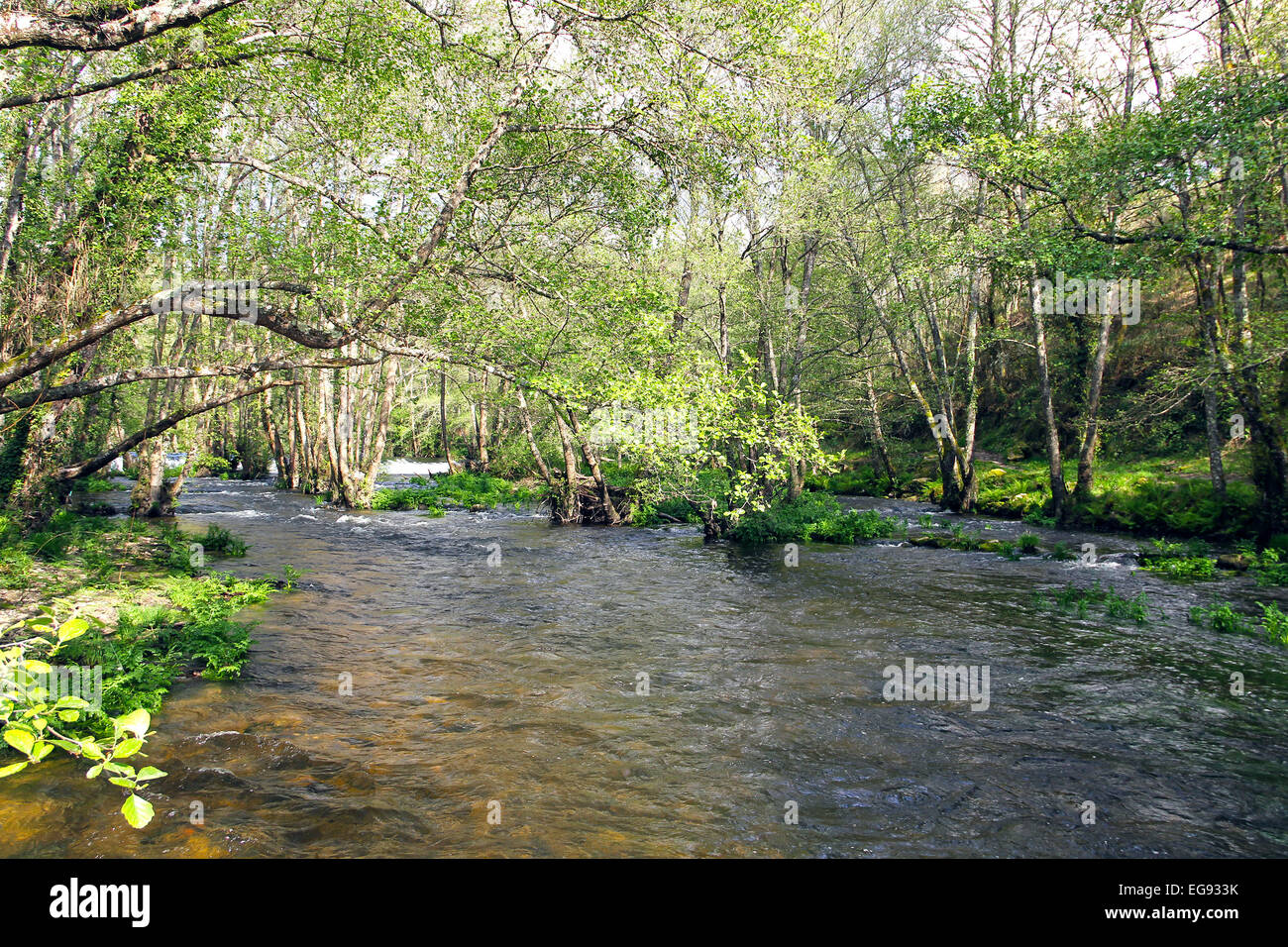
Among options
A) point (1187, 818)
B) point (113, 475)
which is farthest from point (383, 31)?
point (113, 475)

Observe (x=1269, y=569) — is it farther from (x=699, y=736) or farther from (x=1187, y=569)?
(x=699, y=736)

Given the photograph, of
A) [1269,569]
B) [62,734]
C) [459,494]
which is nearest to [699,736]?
[62,734]

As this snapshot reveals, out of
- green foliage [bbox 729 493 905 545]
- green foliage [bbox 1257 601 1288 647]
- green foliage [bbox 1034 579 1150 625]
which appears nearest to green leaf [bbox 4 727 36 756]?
green foliage [bbox 1034 579 1150 625]

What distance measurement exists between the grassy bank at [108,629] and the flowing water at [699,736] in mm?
430

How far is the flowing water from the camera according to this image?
5.19 metres

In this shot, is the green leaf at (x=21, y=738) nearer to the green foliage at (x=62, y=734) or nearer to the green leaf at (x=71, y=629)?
the green foliage at (x=62, y=734)

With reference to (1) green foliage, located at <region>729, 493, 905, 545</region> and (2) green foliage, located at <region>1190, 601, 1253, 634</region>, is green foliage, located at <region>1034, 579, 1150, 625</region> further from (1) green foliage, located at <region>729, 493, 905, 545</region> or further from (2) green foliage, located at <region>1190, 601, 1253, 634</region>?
(1) green foliage, located at <region>729, 493, 905, 545</region>

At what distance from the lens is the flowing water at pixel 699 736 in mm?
5191

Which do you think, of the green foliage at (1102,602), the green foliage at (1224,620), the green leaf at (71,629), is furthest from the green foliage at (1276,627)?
the green leaf at (71,629)

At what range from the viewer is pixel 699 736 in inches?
276

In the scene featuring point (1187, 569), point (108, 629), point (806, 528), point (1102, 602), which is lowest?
point (1102, 602)

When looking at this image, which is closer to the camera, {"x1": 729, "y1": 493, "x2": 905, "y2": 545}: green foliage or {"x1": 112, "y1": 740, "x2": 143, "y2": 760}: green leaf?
{"x1": 112, "y1": 740, "x2": 143, "y2": 760}: green leaf

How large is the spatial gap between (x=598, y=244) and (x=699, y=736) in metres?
13.0

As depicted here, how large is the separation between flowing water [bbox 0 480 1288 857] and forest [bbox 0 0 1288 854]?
2.01 ft
